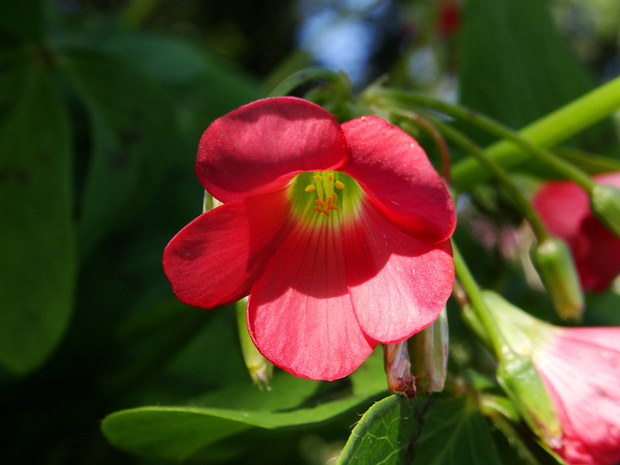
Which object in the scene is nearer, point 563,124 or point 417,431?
point 417,431

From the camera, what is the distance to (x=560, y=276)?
65cm

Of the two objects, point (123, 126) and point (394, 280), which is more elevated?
point (394, 280)

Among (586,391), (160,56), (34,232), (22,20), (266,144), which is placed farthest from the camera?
(160,56)

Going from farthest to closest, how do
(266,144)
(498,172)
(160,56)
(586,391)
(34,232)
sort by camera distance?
1. (160,56)
2. (34,232)
3. (498,172)
4. (586,391)
5. (266,144)

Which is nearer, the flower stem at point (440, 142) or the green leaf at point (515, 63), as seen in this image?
the flower stem at point (440, 142)

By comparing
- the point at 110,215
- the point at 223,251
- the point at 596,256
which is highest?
the point at 223,251

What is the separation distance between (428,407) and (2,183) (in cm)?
61

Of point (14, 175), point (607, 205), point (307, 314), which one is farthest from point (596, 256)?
point (14, 175)

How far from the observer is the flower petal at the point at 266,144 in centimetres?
41

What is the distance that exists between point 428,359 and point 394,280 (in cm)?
6

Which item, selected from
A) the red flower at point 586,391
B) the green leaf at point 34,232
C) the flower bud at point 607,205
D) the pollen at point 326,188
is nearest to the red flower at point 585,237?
the flower bud at point 607,205

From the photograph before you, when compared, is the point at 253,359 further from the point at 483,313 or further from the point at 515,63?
the point at 515,63

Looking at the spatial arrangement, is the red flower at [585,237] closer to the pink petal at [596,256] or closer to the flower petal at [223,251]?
the pink petal at [596,256]

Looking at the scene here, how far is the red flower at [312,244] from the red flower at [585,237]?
418 mm
